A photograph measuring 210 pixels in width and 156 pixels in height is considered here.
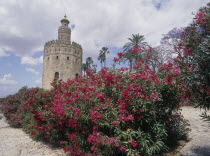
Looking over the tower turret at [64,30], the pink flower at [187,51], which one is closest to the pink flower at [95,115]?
the pink flower at [187,51]

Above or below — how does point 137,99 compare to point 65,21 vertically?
below

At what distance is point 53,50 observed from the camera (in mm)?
34562

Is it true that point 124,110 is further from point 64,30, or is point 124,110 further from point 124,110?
point 64,30

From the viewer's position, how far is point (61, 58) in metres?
34.5

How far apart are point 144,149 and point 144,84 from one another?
1482mm

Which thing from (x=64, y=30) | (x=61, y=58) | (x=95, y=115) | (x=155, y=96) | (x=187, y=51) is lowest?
(x=95, y=115)

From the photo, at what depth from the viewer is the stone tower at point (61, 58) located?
112ft

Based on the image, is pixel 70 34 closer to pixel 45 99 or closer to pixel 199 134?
pixel 45 99

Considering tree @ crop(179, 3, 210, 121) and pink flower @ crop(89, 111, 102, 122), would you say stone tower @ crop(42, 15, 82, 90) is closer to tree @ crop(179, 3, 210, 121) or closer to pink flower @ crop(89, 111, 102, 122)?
pink flower @ crop(89, 111, 102, 122)

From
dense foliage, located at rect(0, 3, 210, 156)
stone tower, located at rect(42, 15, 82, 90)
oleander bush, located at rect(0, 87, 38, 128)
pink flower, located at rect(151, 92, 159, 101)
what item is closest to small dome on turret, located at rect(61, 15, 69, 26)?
stone tower, located at rect(42, 15, 82, 90)

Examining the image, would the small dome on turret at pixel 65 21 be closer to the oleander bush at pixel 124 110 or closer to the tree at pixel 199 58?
the oleander bush at pixel 124 110

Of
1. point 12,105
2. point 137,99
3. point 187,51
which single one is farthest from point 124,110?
point 12,105

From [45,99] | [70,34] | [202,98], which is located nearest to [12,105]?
[45,99]

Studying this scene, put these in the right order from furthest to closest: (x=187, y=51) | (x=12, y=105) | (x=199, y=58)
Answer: (x=12, y=105), (x=187, y=51), (x=199, y=58)
